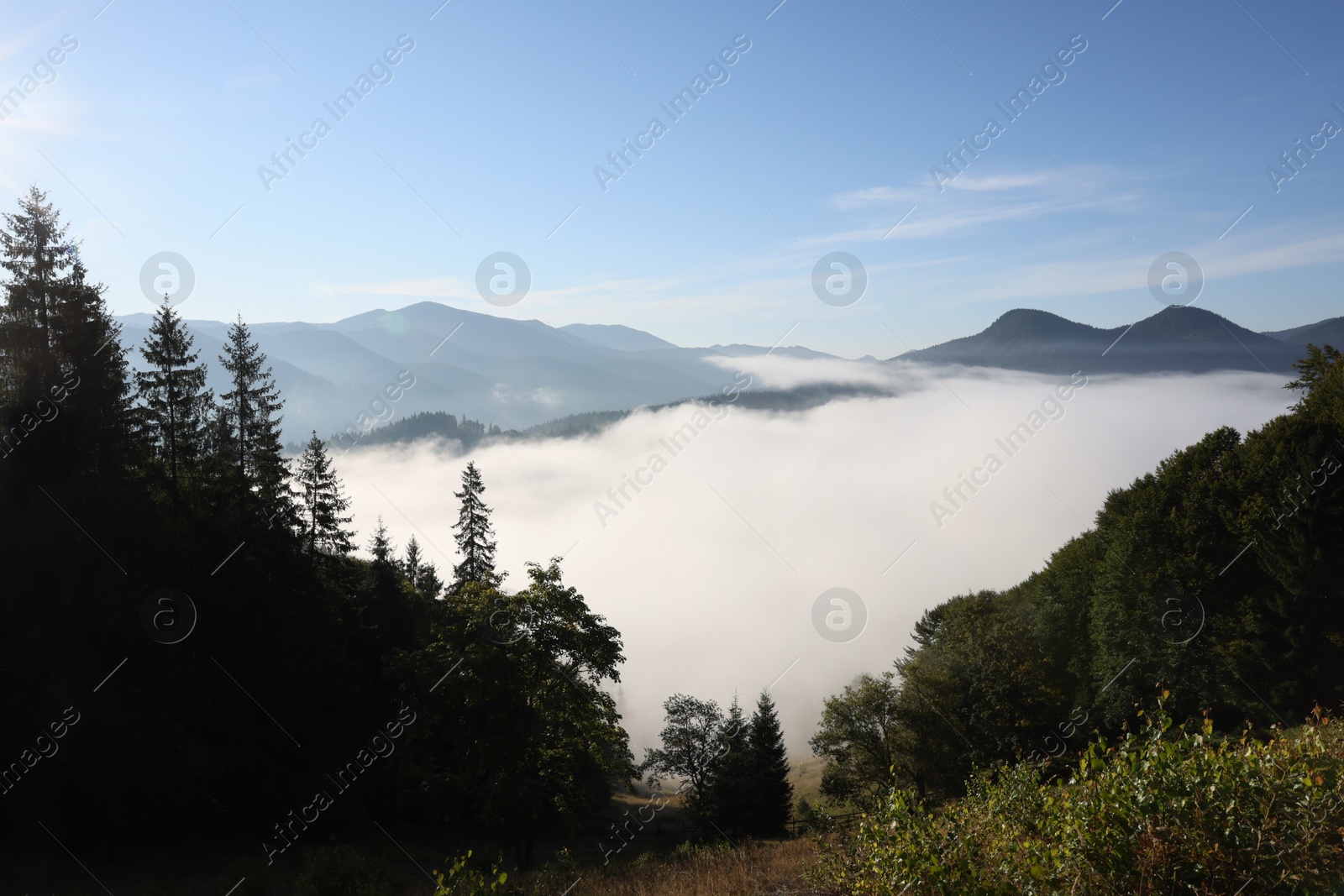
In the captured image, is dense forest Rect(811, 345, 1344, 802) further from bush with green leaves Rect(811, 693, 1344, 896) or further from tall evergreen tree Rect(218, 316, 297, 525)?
tall evergreen tree Rect(218, 316, 297, 525)

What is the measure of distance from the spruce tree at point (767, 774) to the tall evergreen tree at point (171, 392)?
33352mm

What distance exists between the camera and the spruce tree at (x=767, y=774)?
135 feet

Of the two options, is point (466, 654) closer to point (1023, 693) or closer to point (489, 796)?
point (489, 796)

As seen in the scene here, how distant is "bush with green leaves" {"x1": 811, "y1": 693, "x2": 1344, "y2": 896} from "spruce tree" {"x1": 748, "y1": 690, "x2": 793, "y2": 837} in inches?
1484

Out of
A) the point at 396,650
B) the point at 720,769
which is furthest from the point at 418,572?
the point at 396,650

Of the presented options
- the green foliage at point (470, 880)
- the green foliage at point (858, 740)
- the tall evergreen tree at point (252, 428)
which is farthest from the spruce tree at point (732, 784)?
the green foliage at point (470, 880)

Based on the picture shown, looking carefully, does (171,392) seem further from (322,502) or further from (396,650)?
(396,650)

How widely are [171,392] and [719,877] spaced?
28.1 metres

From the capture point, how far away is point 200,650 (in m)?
25.9

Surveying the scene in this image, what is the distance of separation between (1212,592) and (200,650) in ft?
148

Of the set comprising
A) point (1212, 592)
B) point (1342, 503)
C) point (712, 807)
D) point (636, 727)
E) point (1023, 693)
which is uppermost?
point (1342, 503)

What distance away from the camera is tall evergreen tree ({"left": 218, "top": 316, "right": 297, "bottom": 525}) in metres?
30.0

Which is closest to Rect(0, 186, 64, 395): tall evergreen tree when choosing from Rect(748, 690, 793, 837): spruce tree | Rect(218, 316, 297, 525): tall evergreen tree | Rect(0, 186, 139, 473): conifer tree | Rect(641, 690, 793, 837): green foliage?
Rect(0, 186, 139, 473): conifer tree

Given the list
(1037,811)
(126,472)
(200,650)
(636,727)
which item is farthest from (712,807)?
(636,727)
